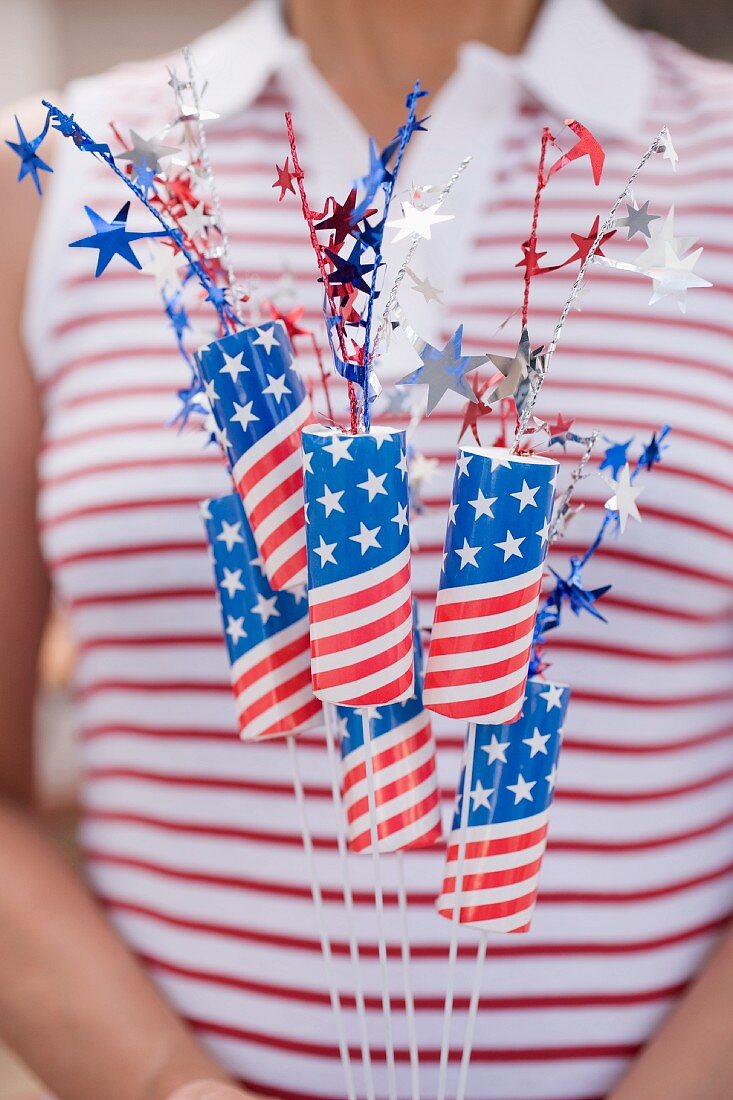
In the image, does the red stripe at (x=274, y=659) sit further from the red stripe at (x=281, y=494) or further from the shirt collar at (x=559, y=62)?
the shirt collar at (x=559, y=62)

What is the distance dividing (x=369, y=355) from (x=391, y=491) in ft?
0.18

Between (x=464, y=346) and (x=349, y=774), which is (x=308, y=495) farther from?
(x=464, y=346)

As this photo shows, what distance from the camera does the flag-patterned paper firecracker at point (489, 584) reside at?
451mm

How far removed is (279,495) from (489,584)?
0.10 meters

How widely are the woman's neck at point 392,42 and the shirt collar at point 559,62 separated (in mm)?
17

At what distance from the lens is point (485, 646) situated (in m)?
0.47

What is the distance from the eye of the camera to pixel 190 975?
76 centimetres

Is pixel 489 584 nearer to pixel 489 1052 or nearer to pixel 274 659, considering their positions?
pixel 274 659

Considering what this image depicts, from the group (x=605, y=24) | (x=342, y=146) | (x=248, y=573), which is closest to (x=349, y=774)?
(x=248, y=573)

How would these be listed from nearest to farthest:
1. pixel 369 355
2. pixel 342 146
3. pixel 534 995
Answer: pixel 369 355 < pixel 534 995 < pixel 342 146

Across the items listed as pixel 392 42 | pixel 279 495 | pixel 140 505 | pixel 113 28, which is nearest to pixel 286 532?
pixel 279 495

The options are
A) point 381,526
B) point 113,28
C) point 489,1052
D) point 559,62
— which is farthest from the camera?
point 113,28

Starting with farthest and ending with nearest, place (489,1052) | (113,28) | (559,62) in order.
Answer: (113,28)
(559,62)
(489,1052)

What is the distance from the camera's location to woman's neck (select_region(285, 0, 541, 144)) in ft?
2.73
